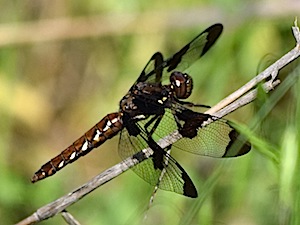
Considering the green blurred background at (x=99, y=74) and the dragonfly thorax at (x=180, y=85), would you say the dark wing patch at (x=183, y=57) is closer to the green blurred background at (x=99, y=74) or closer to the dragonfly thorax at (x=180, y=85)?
the dragonfly thorax at (x=180, y=85)

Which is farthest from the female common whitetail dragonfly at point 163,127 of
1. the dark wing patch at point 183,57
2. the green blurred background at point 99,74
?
the green blurred background at point 99,74

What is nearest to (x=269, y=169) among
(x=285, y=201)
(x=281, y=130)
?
(x=281, y=130)

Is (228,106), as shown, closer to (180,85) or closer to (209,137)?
(209,137)

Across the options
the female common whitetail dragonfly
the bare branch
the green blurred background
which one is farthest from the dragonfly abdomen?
the bare branch

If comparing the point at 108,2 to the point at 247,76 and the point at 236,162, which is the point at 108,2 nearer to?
the point at 247,76

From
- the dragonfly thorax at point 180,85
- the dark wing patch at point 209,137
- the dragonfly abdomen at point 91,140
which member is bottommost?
the dark wing patch at point 209,137

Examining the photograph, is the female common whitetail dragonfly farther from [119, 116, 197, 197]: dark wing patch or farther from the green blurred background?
the green blurred background
